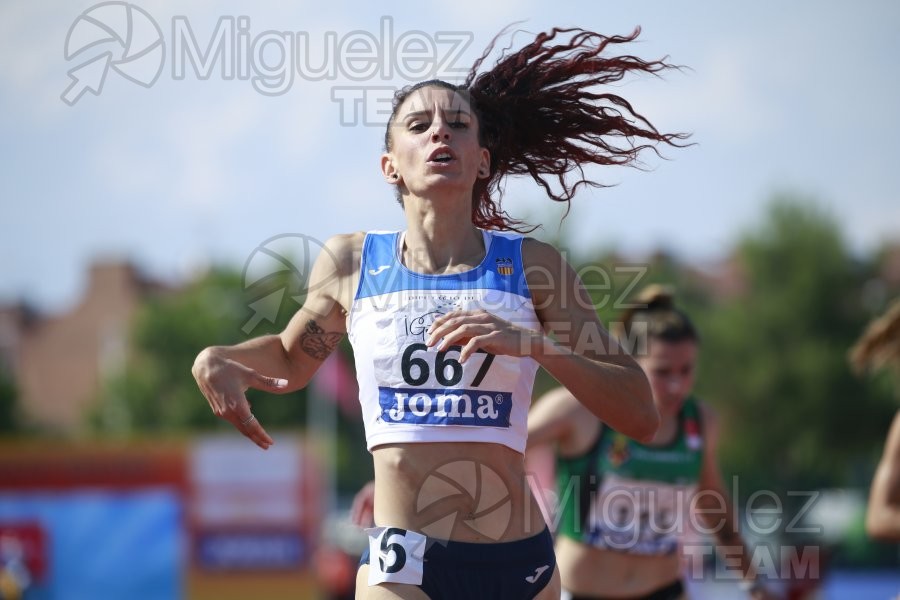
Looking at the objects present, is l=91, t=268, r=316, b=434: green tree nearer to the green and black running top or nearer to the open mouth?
the green and black running top

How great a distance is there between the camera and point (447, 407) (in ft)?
12.4

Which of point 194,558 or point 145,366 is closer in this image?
point 194,558

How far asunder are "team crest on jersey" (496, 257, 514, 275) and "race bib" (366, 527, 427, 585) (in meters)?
0.96

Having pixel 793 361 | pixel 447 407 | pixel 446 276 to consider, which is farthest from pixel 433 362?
pixel 793 361

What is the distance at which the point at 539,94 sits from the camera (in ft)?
15.8

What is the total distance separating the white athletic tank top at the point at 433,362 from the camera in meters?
3.80

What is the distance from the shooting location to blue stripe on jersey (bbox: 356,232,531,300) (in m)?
3.97

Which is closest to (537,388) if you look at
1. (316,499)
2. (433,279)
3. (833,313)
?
(833,313)

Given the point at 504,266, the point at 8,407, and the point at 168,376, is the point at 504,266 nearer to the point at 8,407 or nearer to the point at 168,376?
the point at 168,376

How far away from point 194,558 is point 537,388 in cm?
1780

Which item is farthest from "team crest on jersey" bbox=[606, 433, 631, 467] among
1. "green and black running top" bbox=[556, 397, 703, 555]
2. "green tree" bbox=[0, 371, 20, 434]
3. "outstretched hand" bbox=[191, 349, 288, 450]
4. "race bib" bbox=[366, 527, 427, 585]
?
"green tree" bbox=[0, 371, 20, 434]

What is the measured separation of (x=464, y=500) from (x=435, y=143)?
125cm

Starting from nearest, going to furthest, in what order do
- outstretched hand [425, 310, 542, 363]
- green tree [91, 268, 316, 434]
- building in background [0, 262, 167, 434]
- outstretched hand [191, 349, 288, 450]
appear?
outstretched hand [425, 310, 542, 363] → outstretched hand [191, 349, 288, 450] → green tree [91, 268, 316, 434] → building in background [0, 262, 167, 434]

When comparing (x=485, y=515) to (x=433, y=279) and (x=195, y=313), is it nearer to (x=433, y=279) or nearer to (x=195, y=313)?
(x=433, y=279)
